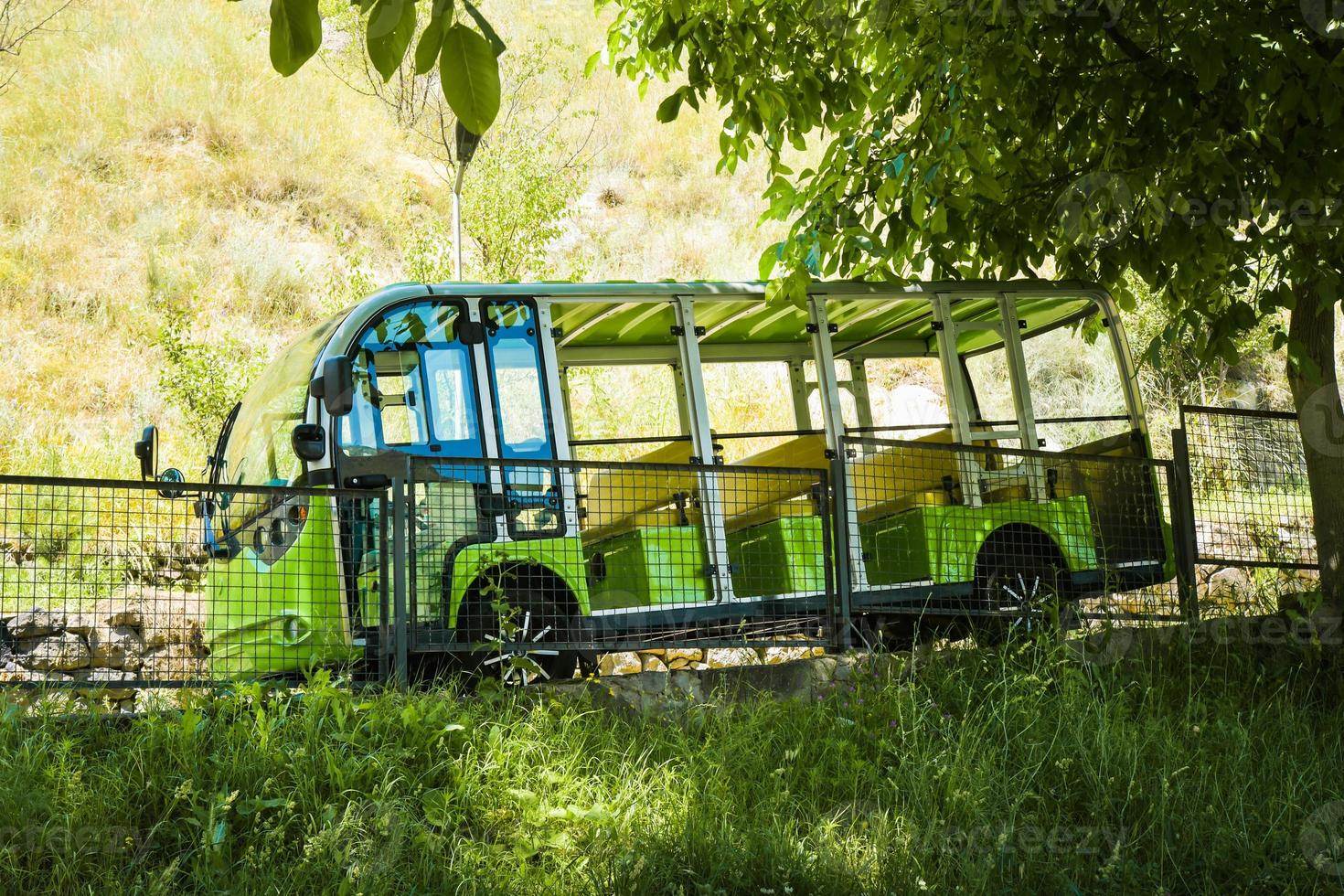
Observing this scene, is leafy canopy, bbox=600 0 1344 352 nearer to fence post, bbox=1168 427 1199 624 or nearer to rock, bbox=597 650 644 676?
fence post, bbox=1168 427 1199 624

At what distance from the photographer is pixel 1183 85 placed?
600 centimetres

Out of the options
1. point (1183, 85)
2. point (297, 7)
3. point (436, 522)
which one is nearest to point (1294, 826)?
point (1183, 85)

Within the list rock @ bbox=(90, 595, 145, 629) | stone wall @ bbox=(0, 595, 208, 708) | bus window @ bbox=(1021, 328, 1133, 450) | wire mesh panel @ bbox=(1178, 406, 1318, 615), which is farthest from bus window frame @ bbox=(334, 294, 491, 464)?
bus window @ bbox=(1021, 328, 1133, 450)

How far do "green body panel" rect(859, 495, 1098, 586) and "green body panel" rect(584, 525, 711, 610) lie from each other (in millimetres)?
1126

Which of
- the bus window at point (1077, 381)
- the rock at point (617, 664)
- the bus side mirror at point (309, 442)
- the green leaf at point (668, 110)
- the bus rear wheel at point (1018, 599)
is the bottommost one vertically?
the rock at point (617, 664)

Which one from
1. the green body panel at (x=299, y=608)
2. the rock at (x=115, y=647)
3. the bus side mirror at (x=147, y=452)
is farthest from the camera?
the rock at (x=115, y=647)

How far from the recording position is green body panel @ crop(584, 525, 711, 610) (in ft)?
22.7

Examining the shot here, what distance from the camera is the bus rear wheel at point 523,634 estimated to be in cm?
574

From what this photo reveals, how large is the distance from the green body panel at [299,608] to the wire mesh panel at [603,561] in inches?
17.3

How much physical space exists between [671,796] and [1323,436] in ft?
15.4

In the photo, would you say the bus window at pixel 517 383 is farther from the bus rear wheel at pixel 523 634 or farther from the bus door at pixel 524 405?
the bus rear wheel at pixel 523 634

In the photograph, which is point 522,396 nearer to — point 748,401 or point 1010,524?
point 1010,524

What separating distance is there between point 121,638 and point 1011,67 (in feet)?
25.5

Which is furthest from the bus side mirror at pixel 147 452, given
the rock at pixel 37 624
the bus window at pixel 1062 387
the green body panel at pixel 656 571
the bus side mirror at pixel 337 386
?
the bus window at pixel 1062 387
